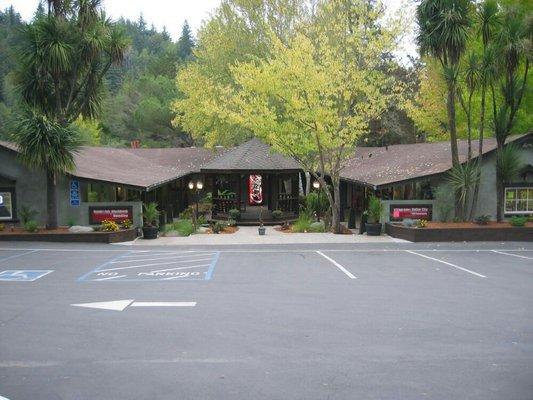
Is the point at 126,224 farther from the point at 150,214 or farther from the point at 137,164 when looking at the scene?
the point at 137,164

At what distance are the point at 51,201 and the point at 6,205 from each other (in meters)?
2.62

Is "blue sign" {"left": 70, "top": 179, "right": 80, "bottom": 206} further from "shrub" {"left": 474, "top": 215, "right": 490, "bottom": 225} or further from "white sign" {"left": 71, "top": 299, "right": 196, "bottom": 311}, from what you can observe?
"shrub" {"left": 474, "top": 215, "right": 490, "bottom": 225}

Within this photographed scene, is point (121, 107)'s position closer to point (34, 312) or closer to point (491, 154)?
point (491, 154)

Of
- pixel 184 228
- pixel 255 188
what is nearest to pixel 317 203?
pixel 255 188

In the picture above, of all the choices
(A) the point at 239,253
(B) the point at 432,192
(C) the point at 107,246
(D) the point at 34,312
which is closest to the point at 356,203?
(B) the point at 432,192

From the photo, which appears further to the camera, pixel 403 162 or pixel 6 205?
pixel 403 162

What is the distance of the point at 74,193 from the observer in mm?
20750

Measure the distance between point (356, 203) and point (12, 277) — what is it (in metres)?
20.2

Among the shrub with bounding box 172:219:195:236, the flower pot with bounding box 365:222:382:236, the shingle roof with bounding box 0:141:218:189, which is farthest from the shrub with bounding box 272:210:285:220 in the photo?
the flower pot with bounding box 365:222:382:236

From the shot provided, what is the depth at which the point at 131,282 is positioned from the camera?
12047 mm

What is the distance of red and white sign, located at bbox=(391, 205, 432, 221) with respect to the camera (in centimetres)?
2122

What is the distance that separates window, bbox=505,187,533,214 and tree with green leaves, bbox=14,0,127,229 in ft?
58.7

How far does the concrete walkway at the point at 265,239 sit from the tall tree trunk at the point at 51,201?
3438 mm

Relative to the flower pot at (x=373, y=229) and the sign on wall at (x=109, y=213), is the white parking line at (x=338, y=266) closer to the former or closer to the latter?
the flower pot at (x=373, y=229)
